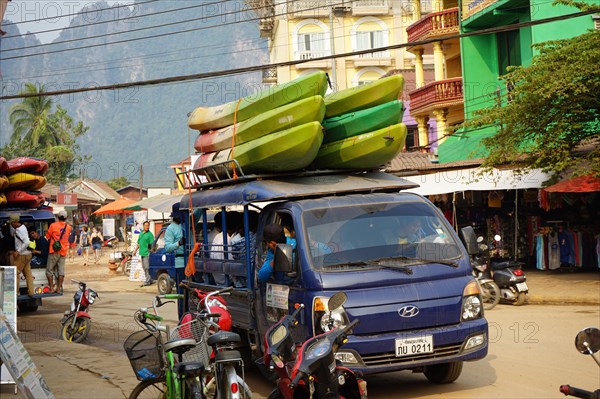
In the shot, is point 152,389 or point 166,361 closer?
point 166,361

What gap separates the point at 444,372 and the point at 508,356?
6.70 ft

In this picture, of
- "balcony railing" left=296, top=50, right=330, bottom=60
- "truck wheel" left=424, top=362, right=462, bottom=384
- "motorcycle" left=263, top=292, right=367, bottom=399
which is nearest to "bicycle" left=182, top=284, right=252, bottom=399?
"motorcycle" left=263, top=292, right=367, bottom=399

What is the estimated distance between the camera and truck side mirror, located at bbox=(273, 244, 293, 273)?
8.64 m

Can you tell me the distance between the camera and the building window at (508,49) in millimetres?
29406

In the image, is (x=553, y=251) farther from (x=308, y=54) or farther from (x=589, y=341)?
(x=308, y=54)

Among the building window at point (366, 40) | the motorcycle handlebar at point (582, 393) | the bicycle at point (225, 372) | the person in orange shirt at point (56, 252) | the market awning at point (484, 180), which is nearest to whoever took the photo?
the motorcycle handlebar at point (582, 393)

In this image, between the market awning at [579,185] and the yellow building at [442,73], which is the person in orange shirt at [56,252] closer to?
the market awning at [579,185]

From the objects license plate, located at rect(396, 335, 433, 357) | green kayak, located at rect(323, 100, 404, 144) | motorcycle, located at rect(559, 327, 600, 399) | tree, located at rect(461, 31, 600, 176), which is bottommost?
license plate, located at rect(396, 335, 433, 357)

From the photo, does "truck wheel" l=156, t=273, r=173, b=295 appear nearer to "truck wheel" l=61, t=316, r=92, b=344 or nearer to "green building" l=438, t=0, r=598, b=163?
"truck wheel" l=61, t=316, r=92, b=344

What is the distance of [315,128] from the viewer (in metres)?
9.70

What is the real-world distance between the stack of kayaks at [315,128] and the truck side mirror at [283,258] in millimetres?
1462

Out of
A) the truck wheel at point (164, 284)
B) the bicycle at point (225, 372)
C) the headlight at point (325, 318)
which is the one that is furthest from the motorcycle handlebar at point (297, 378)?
the truck wheel at point (164, 284)

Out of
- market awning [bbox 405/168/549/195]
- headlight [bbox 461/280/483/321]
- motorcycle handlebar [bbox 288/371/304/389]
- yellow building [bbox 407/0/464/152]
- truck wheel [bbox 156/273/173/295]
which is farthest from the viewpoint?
yellow building [bbox 407/0/464/152]

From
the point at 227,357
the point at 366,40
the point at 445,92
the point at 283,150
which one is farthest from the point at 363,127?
the point at 366,40
